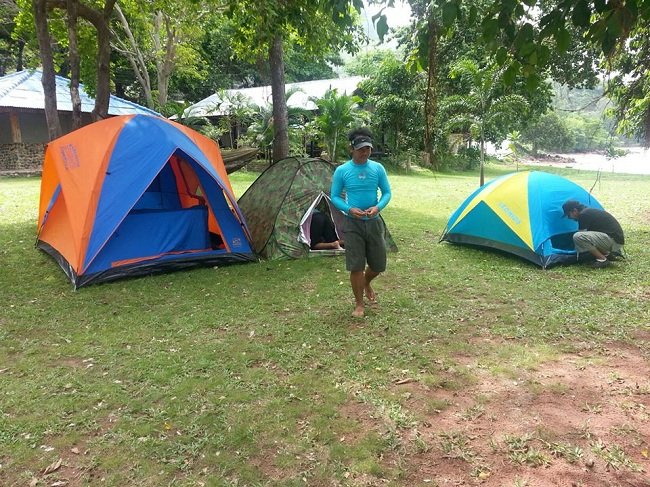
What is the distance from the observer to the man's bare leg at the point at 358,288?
4.22m

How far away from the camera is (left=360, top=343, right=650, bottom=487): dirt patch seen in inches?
92.4

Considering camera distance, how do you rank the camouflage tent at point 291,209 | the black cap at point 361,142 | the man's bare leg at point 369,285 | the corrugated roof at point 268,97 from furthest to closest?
Answer: the corrugated roof at point 268,97, the camouflage tent at point 291,209, the man's bare leg at point 369,285, the black cap at point 361,142

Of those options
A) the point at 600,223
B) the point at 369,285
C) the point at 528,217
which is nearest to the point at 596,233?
the point at 600,223

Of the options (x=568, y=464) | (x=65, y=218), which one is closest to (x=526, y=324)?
(x=568, y=464)

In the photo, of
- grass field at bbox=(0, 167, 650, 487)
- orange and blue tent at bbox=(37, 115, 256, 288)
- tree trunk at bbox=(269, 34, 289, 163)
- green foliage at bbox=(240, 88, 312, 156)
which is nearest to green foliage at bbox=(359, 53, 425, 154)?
green foliage at bbox=(240, 88, 312, 156)

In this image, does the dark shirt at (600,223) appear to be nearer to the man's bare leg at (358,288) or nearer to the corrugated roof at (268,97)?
the man's bare leg at (358,288)

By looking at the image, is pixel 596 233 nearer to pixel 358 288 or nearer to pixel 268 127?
pixel 358 288

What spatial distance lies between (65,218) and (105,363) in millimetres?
3075

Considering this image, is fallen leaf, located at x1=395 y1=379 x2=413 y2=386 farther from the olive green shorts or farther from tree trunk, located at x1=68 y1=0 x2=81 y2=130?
tree trunk, located at x1=68 y1=0 x2=81 y2=130

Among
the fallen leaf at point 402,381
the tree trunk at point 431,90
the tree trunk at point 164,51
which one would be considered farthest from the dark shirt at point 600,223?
the tree trunk at point 164,51

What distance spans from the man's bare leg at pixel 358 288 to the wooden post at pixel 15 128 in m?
17.6

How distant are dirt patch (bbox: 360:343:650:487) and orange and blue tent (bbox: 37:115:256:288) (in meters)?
3.56

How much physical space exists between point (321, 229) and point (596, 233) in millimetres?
3350

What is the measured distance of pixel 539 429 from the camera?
267 cm
